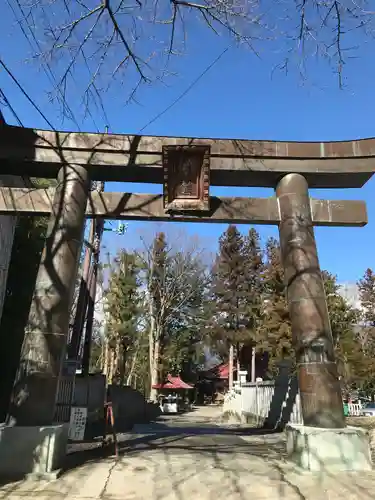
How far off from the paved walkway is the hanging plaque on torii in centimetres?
468

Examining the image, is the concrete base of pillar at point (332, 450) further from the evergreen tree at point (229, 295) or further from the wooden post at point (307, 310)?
the evergreen tree at point (229, 295)

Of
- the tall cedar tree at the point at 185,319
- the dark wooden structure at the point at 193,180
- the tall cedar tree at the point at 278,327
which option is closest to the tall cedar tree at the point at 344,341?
the tall cedar tree at the point at 278,327

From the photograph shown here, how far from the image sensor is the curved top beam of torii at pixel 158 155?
804 cm

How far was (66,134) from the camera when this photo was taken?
8070mm

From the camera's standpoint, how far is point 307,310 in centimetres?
712

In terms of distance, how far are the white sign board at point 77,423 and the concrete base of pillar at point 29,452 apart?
4286mm

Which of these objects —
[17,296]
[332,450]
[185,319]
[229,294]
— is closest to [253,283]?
[229,294]

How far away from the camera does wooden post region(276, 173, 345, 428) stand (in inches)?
257

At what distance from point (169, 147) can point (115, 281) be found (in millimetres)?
24904

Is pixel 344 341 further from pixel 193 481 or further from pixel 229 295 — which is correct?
pixel 193 481

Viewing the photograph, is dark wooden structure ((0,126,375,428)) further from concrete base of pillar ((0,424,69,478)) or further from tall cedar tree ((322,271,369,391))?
tall cedar tree ((322,271,369,391))

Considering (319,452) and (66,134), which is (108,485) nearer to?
(319,452)

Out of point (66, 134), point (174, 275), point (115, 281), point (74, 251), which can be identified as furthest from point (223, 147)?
point (115, 281)

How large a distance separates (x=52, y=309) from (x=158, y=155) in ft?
12.5
